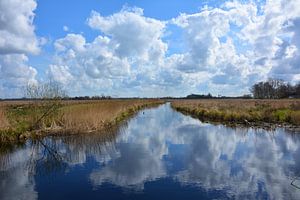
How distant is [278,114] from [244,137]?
9.90 metres

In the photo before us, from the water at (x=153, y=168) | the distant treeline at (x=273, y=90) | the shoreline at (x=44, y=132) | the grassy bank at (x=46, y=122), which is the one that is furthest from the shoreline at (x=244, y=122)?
the distant treeline at (x=273, y=90)

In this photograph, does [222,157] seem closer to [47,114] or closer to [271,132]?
[271,132]

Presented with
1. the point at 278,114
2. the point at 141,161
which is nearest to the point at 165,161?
the point at 141,161

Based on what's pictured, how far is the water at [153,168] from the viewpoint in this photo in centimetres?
1034

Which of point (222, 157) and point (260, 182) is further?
point (222, 157)

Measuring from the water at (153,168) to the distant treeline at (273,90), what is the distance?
93.2 metres

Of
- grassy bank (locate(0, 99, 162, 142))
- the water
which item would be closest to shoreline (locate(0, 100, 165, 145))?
grassy bank (locate(0, 99, 162, 142))

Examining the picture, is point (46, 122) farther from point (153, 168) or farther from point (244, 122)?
point (244, 122)

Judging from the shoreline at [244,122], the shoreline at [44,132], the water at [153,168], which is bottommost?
the water at [153,168]

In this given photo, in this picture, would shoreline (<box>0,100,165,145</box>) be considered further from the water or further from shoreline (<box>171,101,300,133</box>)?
shoreline (<box>171,101,300,133</box>)

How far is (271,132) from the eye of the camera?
77.3 feet

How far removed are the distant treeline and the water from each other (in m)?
93.2

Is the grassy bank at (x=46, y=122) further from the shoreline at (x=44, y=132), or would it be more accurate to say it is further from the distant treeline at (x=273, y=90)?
the distant treeline at (x=273, y=90)

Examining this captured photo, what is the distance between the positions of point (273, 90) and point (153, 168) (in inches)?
4289
